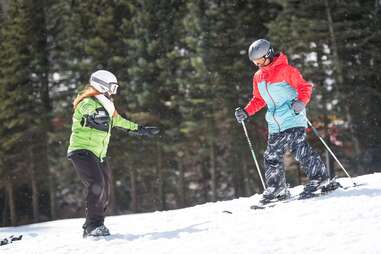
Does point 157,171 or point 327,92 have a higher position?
point 327,92

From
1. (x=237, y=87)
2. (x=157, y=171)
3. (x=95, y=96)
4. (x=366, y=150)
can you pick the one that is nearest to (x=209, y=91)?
(x=237, y=87)

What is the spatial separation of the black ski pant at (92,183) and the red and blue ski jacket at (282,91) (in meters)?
2.51

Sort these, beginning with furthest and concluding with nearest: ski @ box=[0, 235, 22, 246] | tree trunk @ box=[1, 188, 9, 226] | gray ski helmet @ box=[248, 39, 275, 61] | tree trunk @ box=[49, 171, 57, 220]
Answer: tree trunk @ box=[1, 188, 9, 226] < tree trunk @ box=[49, 171, 57, 220] < ski @ box=[0, 235, 22, 246] < gray ski helmet @ box=[248, 39, 275, 61]

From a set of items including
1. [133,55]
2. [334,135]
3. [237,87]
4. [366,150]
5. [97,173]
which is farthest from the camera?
[133,55]

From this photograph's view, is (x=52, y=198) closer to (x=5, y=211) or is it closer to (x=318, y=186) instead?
(x=5, y=211)

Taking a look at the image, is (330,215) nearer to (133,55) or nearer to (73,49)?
(133,55)

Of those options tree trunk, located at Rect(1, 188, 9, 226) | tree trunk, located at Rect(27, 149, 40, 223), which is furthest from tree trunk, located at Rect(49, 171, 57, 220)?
tree trunk, located at Rect(1, 188, 9, 226)

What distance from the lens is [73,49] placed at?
2920 cm

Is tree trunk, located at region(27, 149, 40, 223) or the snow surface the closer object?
the snow surface

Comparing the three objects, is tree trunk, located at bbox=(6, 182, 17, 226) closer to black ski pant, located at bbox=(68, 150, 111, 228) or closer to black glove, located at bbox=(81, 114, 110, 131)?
black ski pant, located at bbox=(68, 150, 111, 228)

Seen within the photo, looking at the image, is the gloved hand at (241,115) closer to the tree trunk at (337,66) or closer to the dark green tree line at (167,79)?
the dark green tree line at (167,79)

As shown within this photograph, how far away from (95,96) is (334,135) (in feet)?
57.1

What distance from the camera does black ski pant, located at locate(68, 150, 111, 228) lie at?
704 cm

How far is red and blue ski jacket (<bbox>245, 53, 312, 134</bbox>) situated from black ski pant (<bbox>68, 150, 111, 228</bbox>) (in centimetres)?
251
